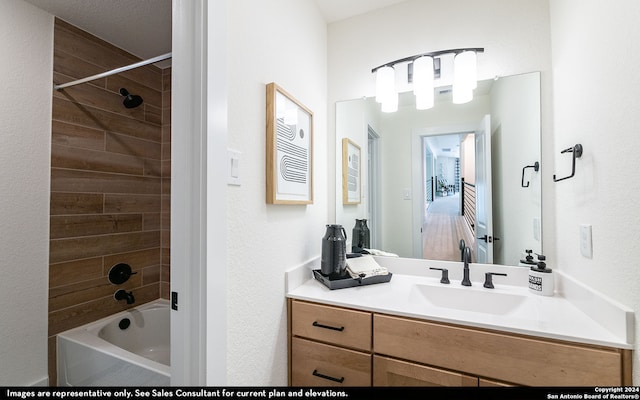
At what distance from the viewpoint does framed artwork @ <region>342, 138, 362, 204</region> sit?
1.78 metres

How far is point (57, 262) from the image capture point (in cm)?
166

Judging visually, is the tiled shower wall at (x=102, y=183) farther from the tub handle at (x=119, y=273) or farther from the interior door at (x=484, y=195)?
the interior door at (x=484, y=195)

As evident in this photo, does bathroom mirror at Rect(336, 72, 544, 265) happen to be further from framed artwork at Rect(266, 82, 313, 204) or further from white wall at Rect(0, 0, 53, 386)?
white wall at Rect(0, 0, 53, 386)

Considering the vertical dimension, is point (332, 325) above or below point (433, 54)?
below

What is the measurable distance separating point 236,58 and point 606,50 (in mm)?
1269

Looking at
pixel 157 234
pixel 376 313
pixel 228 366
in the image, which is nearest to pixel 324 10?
pixel 376 313

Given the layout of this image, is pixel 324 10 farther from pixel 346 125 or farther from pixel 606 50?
pixel 606 50

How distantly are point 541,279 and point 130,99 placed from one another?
278cm

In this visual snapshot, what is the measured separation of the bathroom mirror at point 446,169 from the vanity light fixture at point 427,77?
0.07 m

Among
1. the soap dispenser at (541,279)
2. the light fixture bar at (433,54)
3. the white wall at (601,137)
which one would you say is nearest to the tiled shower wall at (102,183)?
the light fixture bar at (433,54)

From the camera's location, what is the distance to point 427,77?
152 centimetres

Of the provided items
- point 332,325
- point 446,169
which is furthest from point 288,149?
point 446,169

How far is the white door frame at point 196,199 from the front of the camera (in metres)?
0.81

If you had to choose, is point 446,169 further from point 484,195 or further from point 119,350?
point 119,350
